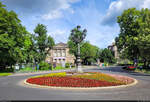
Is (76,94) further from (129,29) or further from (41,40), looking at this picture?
(41,40)

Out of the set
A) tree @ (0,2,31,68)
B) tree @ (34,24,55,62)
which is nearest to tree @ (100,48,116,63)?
tree @ (34,24,55,62)

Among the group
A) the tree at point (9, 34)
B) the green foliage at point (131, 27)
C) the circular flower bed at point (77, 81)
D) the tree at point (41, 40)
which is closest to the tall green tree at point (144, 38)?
the green foliage at point (131, 27)

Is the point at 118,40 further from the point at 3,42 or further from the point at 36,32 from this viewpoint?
the point at 36,32

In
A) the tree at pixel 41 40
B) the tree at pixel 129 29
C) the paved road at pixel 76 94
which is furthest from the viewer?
the tree at pixel 41 40

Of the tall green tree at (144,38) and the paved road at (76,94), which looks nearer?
the paved road at (76,94)

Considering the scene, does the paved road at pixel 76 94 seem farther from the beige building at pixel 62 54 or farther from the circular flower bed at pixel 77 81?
the beige building at pixel 62 54

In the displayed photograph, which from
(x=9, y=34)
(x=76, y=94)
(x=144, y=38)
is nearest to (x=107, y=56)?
(x=144, y=38)

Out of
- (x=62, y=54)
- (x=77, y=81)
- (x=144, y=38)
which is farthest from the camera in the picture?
(x=62, y=54)

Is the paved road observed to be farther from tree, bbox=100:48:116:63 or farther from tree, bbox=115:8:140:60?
tree, bbox=100:48:116:63

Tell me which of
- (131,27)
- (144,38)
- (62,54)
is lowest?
(144,38)

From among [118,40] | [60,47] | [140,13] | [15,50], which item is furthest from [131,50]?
[60,47]

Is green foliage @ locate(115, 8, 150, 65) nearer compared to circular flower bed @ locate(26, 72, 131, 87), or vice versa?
circular flower bed @ locate(26, 72, 131, 87)

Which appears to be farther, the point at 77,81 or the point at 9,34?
the point at 9,34

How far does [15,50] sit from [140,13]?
110ft
